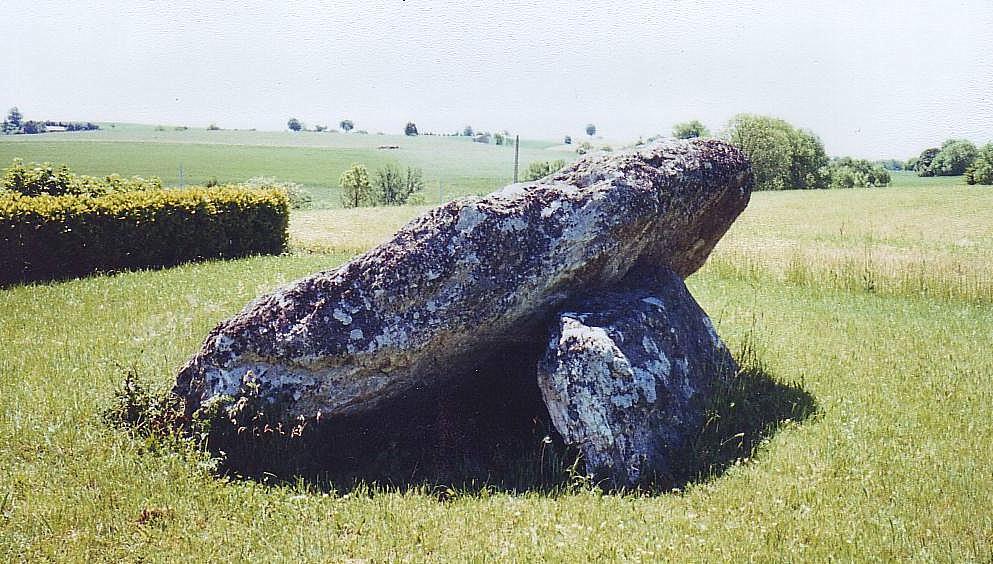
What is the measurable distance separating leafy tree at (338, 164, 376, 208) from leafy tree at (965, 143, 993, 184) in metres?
35.8

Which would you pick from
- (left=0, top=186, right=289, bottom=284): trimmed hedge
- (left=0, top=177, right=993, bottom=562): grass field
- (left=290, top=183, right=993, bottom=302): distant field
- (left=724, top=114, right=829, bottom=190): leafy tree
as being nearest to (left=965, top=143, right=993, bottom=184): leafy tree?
(left=290, top=183, right=993, bottom=302): distant field

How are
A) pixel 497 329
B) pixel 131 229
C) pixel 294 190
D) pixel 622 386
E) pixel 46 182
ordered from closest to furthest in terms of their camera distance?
pixel 622 386 → pixel 497 329 → pixel 131 229 → pixel 46 182 → pixel 294 190

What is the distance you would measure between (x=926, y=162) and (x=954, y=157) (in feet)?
15.8

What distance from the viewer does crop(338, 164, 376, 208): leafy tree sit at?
→ 53.1 metres

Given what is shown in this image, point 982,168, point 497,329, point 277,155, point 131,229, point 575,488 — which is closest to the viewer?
point 575,488

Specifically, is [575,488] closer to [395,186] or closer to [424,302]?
[424,302]

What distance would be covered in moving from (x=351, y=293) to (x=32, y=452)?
3.14 m

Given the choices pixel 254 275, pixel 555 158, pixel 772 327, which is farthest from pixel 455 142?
pixel 772 327

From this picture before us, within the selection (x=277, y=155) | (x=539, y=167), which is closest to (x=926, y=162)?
(x=539, y=167)

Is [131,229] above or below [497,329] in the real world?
below

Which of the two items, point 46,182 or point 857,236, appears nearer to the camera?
point 46,182

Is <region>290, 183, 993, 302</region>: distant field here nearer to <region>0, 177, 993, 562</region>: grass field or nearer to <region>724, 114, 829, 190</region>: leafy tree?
<region>0, 177, 993, 562</region>: grass field

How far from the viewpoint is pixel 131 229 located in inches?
667

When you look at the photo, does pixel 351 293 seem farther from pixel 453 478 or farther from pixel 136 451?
pixel 136 451
